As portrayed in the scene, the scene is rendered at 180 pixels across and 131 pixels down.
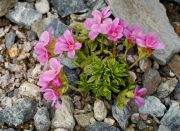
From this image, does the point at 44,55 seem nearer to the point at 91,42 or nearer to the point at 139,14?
the point at 91,42

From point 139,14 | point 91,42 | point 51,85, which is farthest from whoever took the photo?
point 139,14

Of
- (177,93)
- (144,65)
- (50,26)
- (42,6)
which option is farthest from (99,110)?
(42,6)

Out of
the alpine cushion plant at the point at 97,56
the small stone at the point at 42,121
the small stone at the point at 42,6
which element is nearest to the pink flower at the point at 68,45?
the alpine cushion plant at the point at 97,56

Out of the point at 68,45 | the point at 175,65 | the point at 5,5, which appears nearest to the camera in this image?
the point at 68,45

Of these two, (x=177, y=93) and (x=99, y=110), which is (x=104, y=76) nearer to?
(x=99, y=110)

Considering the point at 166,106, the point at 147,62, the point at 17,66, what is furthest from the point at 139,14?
the point at 17,66

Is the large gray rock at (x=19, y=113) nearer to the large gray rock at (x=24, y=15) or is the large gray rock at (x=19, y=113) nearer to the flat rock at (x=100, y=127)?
the flat rock at (x=100, y=127)
